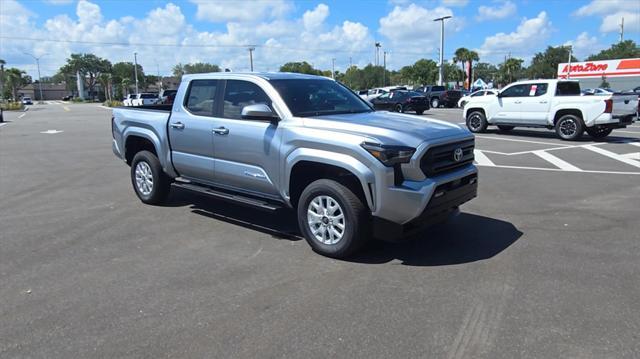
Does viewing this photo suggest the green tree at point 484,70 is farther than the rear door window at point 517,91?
Yes

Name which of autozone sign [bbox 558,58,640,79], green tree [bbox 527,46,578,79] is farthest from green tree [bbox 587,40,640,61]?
autozone sign [bbox 558,58,640,79]

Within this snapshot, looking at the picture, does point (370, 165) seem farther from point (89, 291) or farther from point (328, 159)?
point (89, 291)

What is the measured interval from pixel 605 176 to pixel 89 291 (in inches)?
352

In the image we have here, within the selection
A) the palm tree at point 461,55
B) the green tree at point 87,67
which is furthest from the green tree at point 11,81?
the palm tree at point 461,55

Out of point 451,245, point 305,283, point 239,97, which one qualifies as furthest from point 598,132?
point 305,283

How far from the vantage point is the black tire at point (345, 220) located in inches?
186

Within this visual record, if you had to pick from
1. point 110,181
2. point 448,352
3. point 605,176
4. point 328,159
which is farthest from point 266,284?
point 605,176

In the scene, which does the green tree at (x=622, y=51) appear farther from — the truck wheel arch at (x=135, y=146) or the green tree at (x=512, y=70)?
the truck wheel arch at (x=135, y=146)

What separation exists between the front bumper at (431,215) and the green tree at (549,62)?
102 m

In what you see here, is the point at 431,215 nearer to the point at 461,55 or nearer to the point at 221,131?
the point at 221,131

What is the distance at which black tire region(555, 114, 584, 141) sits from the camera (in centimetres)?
1480

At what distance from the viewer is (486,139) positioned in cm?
1581

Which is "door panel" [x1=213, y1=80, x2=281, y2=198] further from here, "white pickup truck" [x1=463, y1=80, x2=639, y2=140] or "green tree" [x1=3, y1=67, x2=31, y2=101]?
"green tree" [x1=3, y1=67, x2=31, y2=101]

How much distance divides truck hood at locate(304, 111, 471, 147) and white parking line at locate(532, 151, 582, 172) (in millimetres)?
5944
